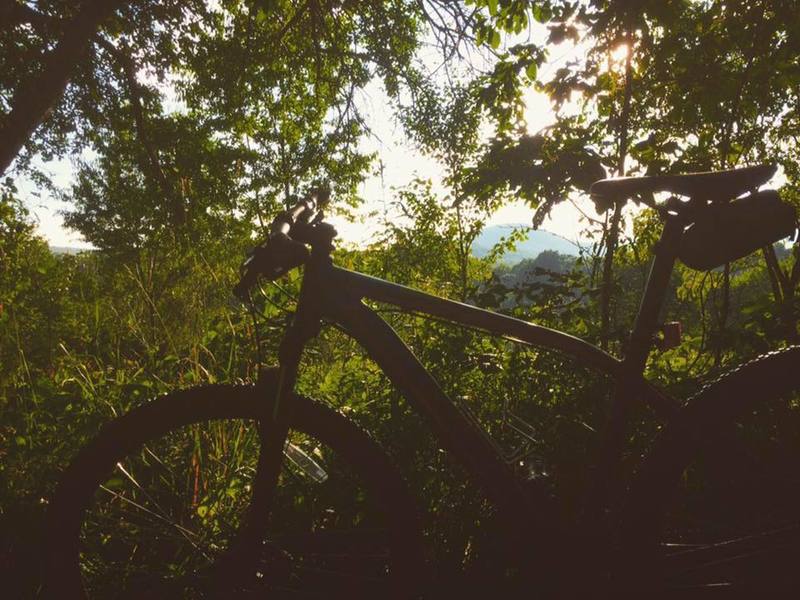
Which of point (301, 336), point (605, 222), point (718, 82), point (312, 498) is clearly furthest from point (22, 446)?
point (718, 82)

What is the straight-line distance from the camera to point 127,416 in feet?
4.54

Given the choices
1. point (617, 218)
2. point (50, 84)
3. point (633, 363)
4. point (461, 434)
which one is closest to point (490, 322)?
point (461, 434)

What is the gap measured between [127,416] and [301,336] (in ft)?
1.97

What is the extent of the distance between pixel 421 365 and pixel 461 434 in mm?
238

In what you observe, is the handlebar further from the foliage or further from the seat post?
the seat post

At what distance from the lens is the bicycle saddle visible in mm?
1261

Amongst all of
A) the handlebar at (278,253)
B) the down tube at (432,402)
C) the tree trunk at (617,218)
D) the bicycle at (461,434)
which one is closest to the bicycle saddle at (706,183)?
the bicycle at (461,434)

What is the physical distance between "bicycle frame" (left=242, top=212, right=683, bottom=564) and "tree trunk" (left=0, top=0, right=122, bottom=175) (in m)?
8.76

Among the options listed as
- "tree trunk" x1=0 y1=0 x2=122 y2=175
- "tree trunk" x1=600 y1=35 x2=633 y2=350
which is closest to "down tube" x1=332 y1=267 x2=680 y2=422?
"tree trunk" x1=600 y1=35 x2=633 y2=350

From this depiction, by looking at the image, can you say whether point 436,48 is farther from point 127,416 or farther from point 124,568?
point 124,568

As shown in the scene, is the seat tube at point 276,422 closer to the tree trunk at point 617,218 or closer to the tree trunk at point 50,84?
the tree trunk at point 617,218

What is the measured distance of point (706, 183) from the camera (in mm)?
1289

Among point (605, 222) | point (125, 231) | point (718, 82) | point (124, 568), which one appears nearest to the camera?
point (124, 568)

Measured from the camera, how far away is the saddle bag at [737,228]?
1.23 meters
